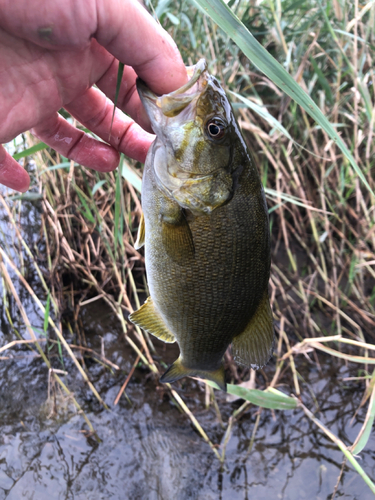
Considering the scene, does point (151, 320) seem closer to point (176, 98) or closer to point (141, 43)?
point (176, 98)

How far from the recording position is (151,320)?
4.63 ft

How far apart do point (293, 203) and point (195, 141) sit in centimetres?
162

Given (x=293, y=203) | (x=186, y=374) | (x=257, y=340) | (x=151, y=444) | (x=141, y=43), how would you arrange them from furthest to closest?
1. (x=293, y=203)
2. (x=151, y=444)
3. (x=186, y=374)
4. (x=257, y=340)
5. (x=141, y=43)

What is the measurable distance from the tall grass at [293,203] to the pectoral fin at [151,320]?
835 mm

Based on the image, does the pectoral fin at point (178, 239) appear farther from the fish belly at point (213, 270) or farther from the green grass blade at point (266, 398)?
the green grass blade at point (266, 398)

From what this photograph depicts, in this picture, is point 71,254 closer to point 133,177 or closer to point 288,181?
point 133,177

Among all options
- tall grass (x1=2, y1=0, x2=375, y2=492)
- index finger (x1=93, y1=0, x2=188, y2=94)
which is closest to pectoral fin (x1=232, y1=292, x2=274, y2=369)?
index finger (x1=93, y1=0, x2=188, y2=94)

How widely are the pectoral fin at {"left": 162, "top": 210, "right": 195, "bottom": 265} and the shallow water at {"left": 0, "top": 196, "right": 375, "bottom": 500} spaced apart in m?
1.41

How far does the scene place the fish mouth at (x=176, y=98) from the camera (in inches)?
42.4

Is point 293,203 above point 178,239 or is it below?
below

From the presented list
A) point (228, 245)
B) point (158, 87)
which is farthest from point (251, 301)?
point (158, 87)

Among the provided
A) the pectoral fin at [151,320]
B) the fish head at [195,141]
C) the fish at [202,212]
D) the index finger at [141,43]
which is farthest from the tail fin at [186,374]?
the index finger at [141,43]

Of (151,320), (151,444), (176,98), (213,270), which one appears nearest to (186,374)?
(151,320)

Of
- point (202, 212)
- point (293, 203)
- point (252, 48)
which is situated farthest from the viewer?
point (293, 203)
